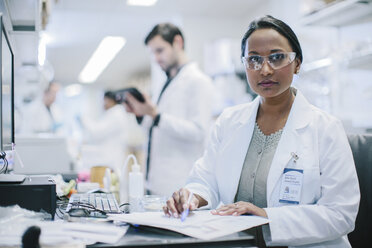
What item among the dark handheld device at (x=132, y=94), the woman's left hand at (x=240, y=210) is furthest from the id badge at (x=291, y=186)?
the dark handheld device at (x=132, y=94)

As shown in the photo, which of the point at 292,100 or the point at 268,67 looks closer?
the point at 268,67

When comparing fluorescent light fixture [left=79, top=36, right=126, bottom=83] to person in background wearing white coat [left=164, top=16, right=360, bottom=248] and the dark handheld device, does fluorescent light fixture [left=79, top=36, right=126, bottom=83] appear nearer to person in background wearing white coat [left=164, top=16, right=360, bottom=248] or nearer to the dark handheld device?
the dark handheld device

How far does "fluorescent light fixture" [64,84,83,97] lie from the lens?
13142mm

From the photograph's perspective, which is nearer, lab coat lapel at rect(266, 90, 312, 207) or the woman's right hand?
the woman's right hand

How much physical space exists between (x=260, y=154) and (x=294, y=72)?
0.31 m

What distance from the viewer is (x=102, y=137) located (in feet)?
15.5

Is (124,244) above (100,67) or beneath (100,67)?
beneath

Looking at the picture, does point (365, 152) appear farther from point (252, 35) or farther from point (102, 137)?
point (102, 137)

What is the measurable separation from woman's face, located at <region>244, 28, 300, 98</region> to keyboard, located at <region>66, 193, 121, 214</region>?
63 cm

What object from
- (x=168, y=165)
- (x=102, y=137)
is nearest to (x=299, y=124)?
(x=168, y=165)

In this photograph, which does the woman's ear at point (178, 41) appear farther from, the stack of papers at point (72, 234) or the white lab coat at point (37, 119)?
the white lab coat at point (37, 119)

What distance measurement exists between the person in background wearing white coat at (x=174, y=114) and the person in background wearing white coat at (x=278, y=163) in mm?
852

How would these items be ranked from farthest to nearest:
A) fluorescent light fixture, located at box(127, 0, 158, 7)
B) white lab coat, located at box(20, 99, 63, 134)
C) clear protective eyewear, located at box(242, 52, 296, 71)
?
1. white lab coat, located at box(20, 99, 63, 134)
2. fluorescent light fixture, located at box(127, 0, 158, 7)
3. clear protective eyewear, located at box(242, 52, 296, 71)

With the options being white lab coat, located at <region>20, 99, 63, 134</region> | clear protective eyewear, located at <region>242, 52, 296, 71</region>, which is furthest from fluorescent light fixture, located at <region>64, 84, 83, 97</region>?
clear protective eyewear, located at <region>242, 52, 296, 71</region>
